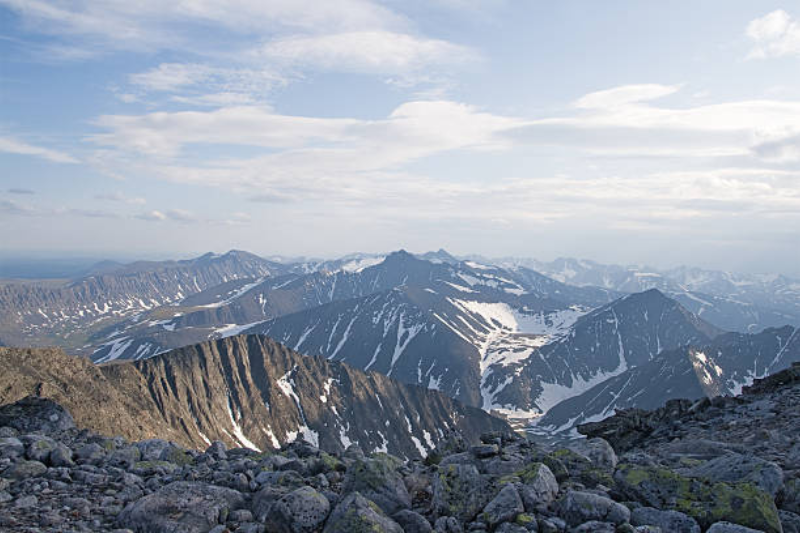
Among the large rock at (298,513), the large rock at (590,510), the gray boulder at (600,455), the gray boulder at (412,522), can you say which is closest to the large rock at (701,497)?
the large rock at (590,510)

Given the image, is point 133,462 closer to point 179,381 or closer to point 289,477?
point 289,477

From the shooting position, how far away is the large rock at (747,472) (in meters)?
12.5

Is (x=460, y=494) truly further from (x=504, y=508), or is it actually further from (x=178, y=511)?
(x=178, y=511)

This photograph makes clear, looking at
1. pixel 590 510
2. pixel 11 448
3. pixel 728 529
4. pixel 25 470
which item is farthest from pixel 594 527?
pixel 11 448

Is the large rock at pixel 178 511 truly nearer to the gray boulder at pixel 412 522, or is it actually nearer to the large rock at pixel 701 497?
the gray boulder at pixel 412 522

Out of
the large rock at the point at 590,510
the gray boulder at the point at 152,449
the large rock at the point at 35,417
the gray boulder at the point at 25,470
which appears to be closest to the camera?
the large rock at the point at 590,510

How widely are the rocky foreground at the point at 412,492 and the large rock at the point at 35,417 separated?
7.10 m

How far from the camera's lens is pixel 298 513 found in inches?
464

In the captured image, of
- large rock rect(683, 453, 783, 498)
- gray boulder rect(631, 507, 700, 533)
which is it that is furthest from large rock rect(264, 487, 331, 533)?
large rock rect(683, 453, 783, 498)

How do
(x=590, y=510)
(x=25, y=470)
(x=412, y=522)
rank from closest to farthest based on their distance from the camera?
(x=590, y=510) < (x=412, y=522) < (x=25, y=470)

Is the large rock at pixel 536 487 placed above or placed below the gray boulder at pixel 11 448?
above

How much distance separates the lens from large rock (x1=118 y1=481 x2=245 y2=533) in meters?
11.9

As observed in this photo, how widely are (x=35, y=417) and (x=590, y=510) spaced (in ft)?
96.9

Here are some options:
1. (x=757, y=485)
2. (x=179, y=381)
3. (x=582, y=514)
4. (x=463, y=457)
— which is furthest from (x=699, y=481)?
(x=179, y=381)
